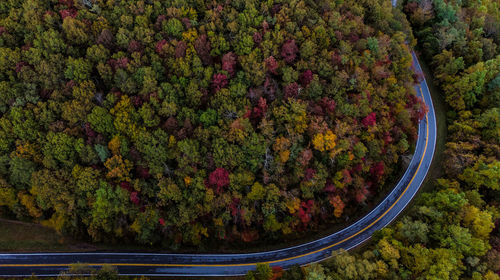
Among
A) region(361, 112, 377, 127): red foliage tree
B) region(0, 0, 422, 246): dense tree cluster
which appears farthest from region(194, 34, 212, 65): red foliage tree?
region(361, 112, 377, 127): red foliage tree

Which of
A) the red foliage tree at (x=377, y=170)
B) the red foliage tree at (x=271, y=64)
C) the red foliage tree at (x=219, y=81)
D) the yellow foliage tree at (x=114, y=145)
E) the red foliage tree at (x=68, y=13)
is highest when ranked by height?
the red foliage tree at (x=271, y=64)

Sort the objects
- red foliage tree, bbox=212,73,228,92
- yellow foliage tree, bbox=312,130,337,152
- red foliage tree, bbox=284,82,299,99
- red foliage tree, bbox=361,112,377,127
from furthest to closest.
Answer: red foliage tree, bbox=361,112,377,127 → red foliage tree, bbox=284,82,299,99 → red foliage tree, bbox=212,73,228,92 → yellow foliage tree, bbox=312,130,337,152

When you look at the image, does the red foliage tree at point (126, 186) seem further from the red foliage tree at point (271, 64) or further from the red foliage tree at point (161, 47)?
the red foliage tree at point (271, 64)

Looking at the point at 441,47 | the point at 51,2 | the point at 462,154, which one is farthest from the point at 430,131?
the point at 51,2

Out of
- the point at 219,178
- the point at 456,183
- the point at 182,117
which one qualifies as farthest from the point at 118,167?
the point at 456,183

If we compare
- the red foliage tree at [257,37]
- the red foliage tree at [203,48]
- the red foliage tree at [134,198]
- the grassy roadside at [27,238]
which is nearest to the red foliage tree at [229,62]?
the red foliage tree at [203,48]

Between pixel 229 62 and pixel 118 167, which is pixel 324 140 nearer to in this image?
pixel 229 62

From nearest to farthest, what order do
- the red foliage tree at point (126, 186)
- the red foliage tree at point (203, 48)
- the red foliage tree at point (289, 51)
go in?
the red foliage tree at point (126, 186)
the red foliage tree at point (203, 48)
the red foliage tree at point (289, 51)

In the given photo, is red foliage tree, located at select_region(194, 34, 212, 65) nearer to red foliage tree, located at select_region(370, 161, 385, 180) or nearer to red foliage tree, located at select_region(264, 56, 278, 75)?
red foliage tree, located at select_region(264, 56, 278, 75)
